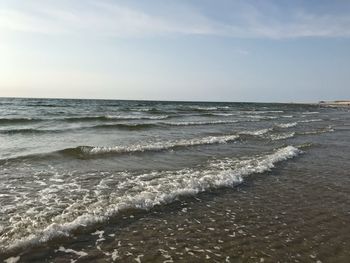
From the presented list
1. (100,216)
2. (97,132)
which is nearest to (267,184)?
(100,216)

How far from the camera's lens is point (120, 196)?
362 inches

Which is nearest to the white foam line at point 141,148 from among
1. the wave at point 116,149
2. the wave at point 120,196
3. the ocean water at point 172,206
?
the wave at point 116,149

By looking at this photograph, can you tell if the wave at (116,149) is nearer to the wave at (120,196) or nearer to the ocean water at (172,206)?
the ocean water at (172,206)

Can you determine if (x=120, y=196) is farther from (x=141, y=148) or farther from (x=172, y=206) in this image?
(x=141, y=148)

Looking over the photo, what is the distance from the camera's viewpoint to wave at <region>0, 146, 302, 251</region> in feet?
22.3

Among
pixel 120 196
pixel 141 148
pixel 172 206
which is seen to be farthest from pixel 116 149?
pixel 172 206

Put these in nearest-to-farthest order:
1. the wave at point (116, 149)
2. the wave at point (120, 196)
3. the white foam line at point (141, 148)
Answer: the wave at point (120, 196), the wave at point (116, 149), the white foam line at point (141, 148)

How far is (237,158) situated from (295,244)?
8492 millimetres

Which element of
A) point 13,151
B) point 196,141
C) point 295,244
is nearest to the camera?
point 295,244

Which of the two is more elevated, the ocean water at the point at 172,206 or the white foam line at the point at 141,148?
the white foam line at the point at 141,148

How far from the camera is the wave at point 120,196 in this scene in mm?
6805

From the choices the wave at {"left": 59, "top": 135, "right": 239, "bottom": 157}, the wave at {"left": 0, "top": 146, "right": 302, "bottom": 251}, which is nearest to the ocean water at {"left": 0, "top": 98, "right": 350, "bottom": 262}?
the wave at {"left": 0, "top": 146, "right": 302, "bottom": 251}

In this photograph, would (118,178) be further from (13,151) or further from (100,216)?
(13,151)

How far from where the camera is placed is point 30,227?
22.9 ft
